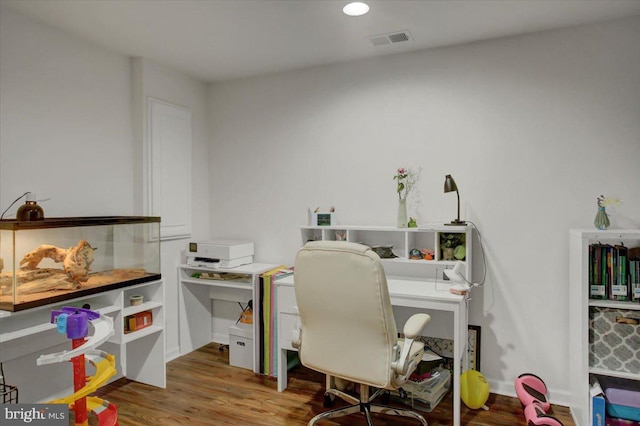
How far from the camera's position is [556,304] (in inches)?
108

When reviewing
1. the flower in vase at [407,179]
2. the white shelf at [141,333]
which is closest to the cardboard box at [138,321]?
the white shelf at [141,333]

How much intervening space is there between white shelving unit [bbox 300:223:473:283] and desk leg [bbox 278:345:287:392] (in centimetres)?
91

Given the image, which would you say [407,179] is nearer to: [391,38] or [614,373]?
[391,38]

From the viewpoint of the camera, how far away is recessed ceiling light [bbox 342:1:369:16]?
94.4 inches

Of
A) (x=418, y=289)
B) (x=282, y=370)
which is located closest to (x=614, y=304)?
(x=418, y=289)

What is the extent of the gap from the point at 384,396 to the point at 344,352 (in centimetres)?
92

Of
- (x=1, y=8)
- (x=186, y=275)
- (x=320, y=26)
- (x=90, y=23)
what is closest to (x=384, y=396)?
(x=186, y=275)

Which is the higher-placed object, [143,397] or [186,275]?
[186,275]

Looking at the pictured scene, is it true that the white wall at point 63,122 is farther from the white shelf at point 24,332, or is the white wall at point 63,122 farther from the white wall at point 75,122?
the white shelf at point 24,332

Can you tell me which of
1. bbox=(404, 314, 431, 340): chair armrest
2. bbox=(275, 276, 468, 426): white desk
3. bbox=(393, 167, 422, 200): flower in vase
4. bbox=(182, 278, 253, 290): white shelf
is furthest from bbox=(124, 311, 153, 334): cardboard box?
bbox=(393, 167, 422, 200): flower in vase

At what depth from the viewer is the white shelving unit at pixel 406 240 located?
281 centimetres

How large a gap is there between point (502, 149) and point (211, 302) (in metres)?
2.87

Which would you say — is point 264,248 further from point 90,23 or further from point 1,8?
point 1,8

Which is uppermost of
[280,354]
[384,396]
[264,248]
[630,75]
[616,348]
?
[630,75]
